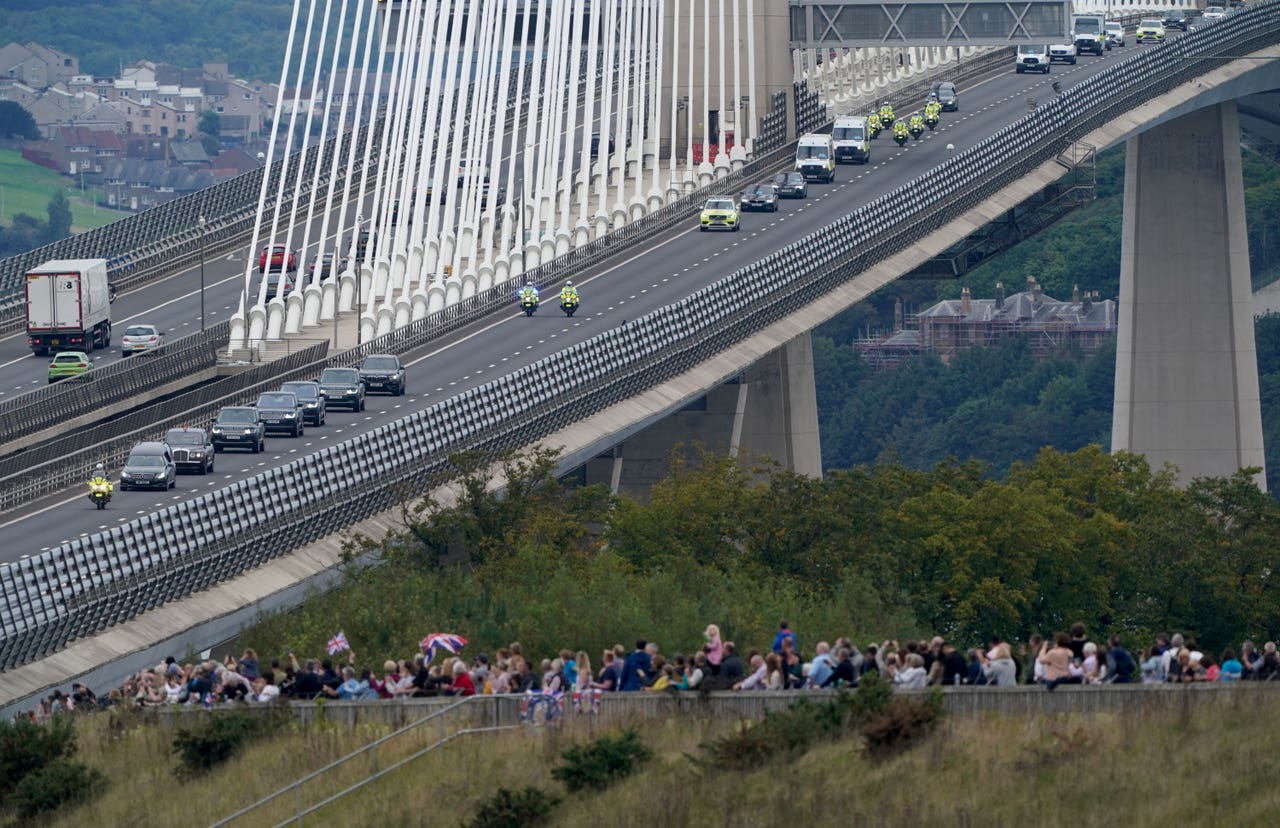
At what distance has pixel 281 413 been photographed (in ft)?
244

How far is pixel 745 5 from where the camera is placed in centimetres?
12519

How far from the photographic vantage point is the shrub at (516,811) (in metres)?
34.0

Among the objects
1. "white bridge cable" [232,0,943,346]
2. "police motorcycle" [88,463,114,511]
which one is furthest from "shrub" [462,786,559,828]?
"white bridge cable" [232,0,943,346]

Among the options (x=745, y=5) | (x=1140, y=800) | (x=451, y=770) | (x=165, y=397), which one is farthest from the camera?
(x=745, y=5)

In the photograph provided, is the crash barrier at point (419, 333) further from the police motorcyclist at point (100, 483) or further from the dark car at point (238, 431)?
the dark car at point (238, 431)

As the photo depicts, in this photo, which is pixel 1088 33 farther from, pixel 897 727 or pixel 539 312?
pixel 897 727

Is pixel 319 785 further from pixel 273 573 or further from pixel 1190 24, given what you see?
pixel 1190 24

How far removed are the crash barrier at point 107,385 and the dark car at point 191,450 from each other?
4.43m

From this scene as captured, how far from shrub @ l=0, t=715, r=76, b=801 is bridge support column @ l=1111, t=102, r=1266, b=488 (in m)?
90.6

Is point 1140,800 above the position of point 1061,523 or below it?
above

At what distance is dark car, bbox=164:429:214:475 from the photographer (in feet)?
226

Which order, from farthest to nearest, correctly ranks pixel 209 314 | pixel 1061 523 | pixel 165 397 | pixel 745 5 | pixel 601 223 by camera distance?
1. pixel 745 5
2. pixel 601 223
3. pixel 209 314
4. pixel 165 397
5. pixel 1061 523

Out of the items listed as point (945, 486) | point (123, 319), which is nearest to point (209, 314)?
point (123, 319)

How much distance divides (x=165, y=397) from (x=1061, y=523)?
27.8m
